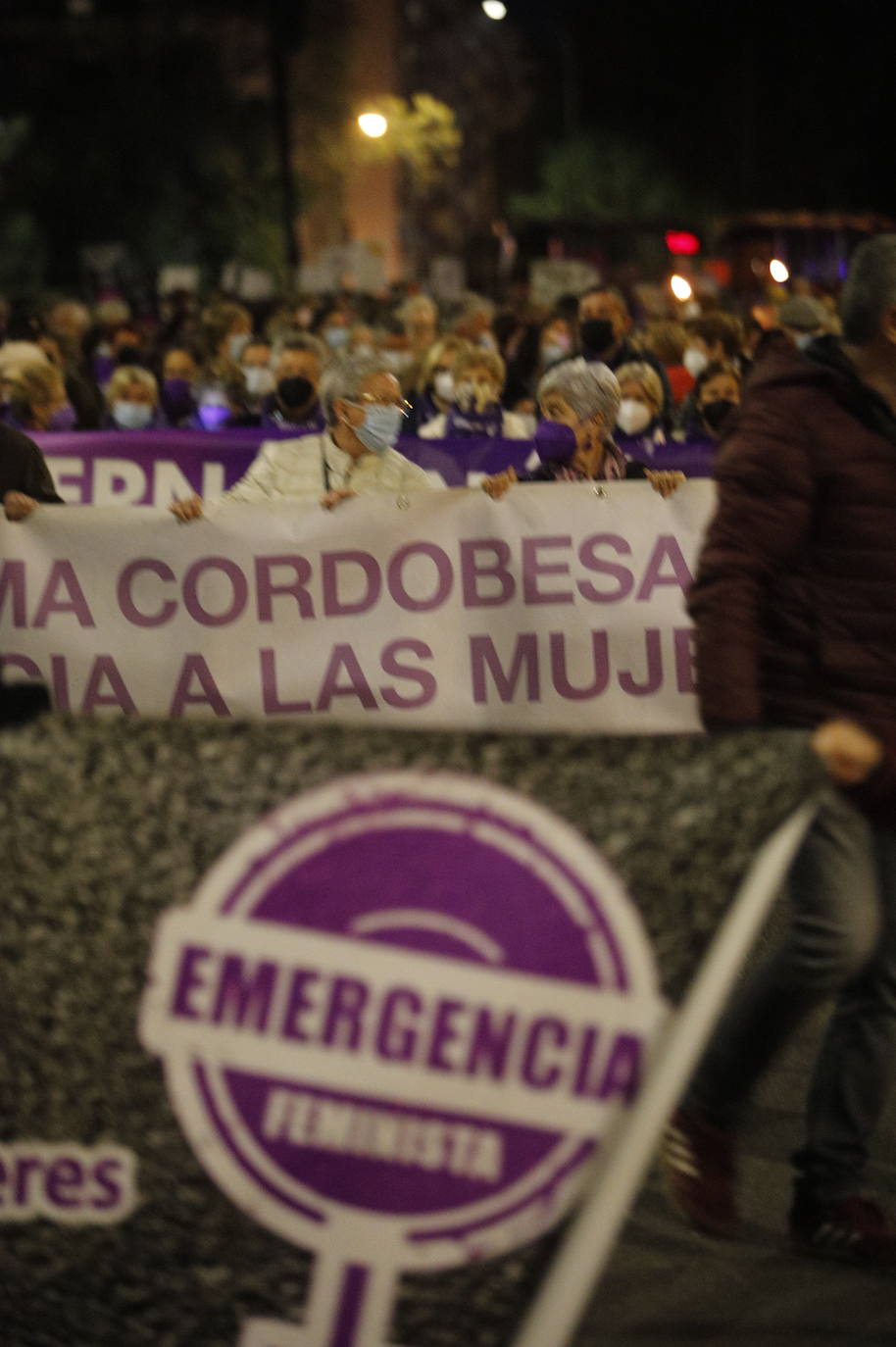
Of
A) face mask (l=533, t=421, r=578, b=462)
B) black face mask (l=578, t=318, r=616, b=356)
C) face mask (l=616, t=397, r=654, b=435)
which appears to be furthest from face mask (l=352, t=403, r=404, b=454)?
black face mask (l=578, t=318, r=616, b=356)

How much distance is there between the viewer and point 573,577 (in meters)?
6.42

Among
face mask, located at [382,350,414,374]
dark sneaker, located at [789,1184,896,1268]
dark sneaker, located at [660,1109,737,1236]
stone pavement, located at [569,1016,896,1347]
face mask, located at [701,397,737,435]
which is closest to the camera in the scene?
stone pavement, located at [569,1016,896,1347]

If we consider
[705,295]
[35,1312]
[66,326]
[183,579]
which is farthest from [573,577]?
[66,326]

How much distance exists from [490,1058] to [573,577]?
3971mm

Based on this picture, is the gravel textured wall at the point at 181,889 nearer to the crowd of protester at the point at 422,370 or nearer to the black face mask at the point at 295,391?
the crowd of protester at the point at 422,370

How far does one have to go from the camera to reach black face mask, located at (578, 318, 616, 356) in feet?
30.8

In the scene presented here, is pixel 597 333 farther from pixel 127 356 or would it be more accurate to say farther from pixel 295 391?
pixel 127 356

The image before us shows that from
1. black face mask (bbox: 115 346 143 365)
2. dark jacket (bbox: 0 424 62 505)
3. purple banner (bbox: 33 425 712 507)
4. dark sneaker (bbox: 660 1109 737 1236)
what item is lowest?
dark sneaker (bbox: 660 1109 737 1236)

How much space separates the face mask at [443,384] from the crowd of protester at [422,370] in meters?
0.02

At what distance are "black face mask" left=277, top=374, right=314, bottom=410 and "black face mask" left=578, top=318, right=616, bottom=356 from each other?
4.64 ft

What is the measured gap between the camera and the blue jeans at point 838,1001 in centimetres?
366

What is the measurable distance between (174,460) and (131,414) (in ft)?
4.06

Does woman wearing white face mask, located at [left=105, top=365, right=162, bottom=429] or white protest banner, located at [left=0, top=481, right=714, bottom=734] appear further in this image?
woman wearing white face mask, located at [left=105, top=365, right=162, bottom=429]

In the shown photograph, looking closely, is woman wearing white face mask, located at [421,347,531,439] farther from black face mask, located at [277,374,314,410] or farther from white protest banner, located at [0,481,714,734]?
white protest banner, located at [0,481,714,734]
